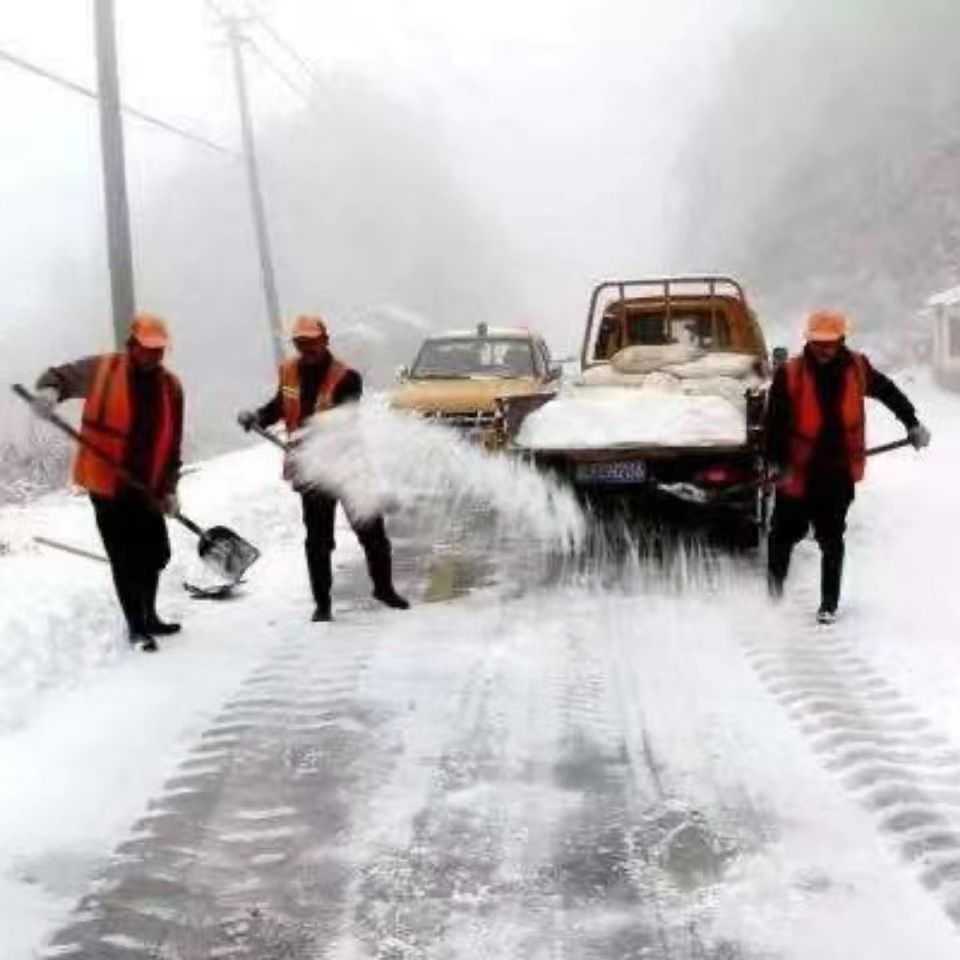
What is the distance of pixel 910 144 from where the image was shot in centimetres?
4903

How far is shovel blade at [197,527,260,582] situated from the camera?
792 cm

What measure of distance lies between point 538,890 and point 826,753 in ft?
5.54

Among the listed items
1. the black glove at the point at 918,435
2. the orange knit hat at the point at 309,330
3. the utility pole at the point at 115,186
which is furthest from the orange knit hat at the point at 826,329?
the utility pole at the point at 115,186

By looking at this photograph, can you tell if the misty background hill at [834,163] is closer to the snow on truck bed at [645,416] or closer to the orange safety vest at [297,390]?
the snow on truck bed at [645,416]

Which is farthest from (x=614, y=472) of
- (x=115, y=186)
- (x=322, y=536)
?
(x=115, y=186)

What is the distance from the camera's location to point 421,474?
37.1 feet

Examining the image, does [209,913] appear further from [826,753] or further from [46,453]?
[46,453]

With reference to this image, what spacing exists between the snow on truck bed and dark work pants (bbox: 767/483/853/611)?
1.20 metres

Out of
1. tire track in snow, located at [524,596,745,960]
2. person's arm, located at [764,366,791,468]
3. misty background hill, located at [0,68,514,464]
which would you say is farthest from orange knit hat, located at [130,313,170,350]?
misty background hill, located at [0,68,514,464]

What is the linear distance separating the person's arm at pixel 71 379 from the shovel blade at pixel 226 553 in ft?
4.79

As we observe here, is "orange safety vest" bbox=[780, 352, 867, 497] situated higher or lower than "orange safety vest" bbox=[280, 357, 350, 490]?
lower

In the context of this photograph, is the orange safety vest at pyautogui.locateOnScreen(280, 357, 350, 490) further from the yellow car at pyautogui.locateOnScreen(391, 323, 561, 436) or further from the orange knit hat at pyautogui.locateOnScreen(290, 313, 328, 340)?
the yellow car at pyautogui.locateOnScreen(391, 323, 561, 436)

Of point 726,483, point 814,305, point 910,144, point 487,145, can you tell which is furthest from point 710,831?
point 487,145

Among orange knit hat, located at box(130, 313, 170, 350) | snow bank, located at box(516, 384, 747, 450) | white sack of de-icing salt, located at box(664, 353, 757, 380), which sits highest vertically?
orange knit hat, located at box(130, 313, 170, 350)
